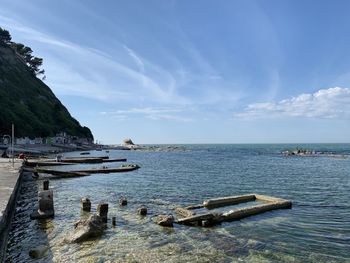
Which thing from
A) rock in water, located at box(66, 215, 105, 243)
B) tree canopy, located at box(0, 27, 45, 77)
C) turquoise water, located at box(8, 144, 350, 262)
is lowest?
turquoise water, located at box(8, 144, 350, 262)

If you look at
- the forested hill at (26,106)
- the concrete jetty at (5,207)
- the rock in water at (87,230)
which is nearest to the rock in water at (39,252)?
the concrete jetty at (5,207)

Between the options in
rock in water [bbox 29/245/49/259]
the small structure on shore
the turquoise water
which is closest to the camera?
rock in water [bbox 29/245/49/259]

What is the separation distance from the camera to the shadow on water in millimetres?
14500

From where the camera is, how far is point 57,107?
481 feet

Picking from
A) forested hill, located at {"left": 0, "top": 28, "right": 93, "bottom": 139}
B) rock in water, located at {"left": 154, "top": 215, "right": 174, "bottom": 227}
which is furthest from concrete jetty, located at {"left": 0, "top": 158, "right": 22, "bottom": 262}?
forested hill, located at {"left": 0, "top": 28, "right": 93, "bottom": 139}

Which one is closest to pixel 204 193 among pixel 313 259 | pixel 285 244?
pixel 285 244

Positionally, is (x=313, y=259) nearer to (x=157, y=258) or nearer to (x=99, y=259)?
(x=157, y=258)

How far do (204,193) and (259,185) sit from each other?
9.06 meters

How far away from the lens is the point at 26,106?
119 m

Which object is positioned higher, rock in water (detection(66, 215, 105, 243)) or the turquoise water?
rock in water (detection(66, 215, 105, 243))

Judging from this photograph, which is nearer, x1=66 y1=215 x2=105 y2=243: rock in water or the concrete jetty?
the concrete jetty

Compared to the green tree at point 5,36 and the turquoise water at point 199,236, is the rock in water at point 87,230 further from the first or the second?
the green tree at point 5,36

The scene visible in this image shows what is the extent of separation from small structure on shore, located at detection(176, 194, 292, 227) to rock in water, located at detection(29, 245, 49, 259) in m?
7.77

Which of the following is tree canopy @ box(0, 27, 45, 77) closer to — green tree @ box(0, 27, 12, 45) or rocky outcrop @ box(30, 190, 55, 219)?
green tree @ box(0, 27, 12, 45)
